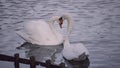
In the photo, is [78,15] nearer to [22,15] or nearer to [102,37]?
[22,15]

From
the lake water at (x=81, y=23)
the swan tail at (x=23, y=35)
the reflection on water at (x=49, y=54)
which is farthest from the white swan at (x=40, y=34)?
the lake water at (x=81, y=23)

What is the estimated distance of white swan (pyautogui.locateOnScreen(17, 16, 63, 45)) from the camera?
8945 mm

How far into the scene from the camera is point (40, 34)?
29.5ft

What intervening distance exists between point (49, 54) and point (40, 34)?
0.90 metres

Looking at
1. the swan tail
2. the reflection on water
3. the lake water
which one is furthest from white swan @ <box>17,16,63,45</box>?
the lake water

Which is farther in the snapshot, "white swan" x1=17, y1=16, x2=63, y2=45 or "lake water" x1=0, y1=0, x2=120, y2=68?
"white swan" x1=17, y1=16, x2=63, y2=45

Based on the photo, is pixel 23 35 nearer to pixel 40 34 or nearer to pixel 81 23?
pixel 40 34

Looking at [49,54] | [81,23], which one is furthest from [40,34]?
[81,23]

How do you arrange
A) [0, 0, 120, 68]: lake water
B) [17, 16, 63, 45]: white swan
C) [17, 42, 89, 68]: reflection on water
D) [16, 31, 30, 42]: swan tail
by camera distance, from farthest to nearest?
[16, 31, 30, 42]: swan tail
[17, 16, 63, 45]: white swan
[0, 0, 120, 68]: lake water
[17, 42, 89, 68]: reflection on water

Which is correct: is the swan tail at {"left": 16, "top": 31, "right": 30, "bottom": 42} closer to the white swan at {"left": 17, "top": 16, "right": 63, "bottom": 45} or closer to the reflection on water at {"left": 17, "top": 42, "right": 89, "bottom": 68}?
the white swan at {"left": 17, "top": 16, "right": 63, "bottom": 45}

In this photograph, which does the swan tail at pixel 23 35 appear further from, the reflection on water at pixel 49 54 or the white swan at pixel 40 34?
the reflection on water at pixel 49 54

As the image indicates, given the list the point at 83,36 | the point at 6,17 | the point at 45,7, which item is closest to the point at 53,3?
the point at 45,7

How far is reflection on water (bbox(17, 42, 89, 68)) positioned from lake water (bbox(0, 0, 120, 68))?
0.47 ft

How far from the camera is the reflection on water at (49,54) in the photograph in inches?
294
